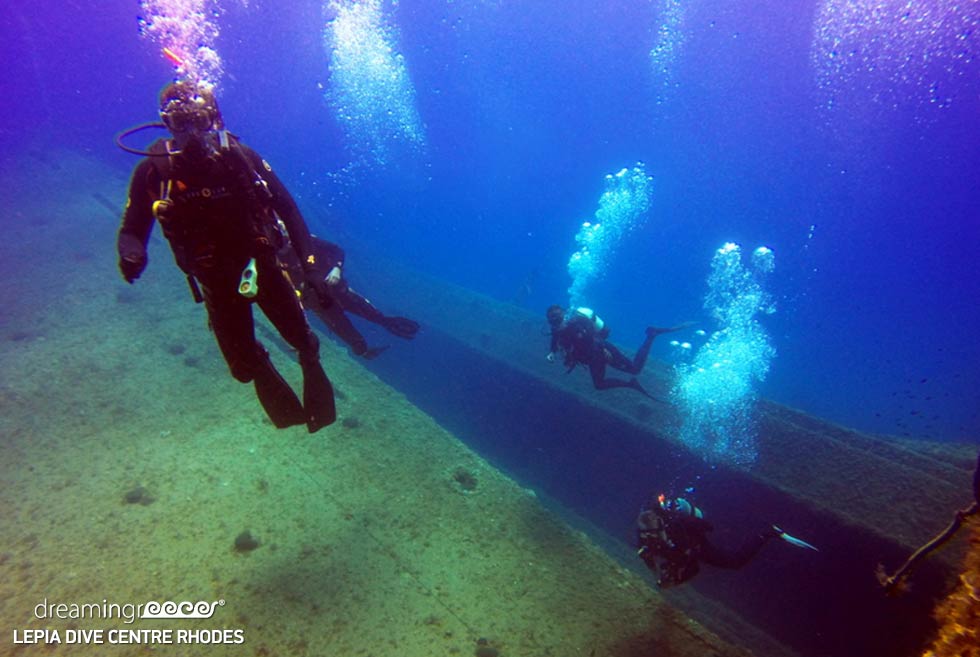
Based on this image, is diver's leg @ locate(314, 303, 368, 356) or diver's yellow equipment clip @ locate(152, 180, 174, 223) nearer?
diver's yellow equipment clip @ locate(152, 180, 174, 223)

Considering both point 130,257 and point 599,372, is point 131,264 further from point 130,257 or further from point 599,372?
point 599,372

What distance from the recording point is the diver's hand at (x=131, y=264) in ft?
7.45

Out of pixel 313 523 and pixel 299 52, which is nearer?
pixel 313 523

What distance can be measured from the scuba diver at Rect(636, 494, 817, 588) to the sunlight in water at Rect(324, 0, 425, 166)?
172 feet

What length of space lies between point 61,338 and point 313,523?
440 cm

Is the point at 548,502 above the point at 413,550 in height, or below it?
above

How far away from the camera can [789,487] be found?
530cm

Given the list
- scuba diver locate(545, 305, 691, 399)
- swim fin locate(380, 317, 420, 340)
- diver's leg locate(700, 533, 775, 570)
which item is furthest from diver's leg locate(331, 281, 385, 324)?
diver's leg locate(700, 533, 775, 570)

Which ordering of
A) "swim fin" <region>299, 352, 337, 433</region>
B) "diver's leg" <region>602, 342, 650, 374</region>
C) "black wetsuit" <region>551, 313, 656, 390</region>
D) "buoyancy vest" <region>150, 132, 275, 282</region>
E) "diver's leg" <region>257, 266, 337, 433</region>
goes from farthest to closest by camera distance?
"diver's leg" <region>602, 342, 650, 374</region>
"black wetsuit" <region>551, 313, 656, 390</region>
"swim fin" <region>299, 352, 337, 433</region>
"diver's leg" <region>257, 266, 337, 433</region>
"buoyancy vest" <region>150, 132, 275, 282</region>

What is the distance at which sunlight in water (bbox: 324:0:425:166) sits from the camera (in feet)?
166

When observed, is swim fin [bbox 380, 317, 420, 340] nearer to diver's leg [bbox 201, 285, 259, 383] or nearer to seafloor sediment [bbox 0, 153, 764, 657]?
seafloor sediment [bbox 0, 153, 764, 657]

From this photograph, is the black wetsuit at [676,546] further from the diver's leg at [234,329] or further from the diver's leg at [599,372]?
the diver's leg at [234,329]

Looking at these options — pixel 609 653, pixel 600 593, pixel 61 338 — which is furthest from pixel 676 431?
pixel 61 338

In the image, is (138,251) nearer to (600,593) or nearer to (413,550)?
(413,550)
